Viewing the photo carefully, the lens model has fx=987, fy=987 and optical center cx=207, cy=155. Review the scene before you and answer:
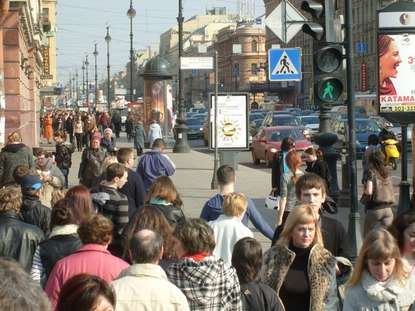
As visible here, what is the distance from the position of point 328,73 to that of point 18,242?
15.2 ft

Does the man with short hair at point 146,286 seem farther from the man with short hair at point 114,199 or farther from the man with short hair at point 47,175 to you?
the man with short hair at point 47,175

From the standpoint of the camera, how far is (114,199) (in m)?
9.03

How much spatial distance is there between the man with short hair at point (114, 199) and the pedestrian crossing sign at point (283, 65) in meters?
7.71

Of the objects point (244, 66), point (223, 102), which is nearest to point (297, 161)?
point (223, 102)

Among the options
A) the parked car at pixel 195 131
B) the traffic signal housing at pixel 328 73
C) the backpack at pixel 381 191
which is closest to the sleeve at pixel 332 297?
the traffic signal housing at pixel 328 73

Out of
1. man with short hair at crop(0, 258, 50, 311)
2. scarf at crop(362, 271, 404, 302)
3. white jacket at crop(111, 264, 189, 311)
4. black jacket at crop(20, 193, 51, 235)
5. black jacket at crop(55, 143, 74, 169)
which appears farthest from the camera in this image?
black jacket at crop(55, 143, 74, 169)

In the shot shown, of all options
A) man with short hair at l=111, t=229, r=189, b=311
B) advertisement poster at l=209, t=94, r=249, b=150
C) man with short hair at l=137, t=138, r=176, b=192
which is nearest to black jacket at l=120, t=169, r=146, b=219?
man with short hair at l=137, t=138, r=176, b=192

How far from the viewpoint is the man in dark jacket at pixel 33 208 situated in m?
8.52

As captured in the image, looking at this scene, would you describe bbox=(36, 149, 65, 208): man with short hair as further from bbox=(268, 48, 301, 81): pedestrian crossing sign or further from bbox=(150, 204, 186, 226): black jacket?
bbox=(268, 48, 301, 81): pedestrian crossing sign

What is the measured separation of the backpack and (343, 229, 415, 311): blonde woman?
226 inches

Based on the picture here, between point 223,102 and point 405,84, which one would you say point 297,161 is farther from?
point 223,102

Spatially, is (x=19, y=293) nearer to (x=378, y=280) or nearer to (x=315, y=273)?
(x=378, y=280)

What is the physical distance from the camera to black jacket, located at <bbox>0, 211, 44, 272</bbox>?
23.9 ft

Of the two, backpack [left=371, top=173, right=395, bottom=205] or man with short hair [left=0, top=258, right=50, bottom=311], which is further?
backpack [left=371, top=173, right=395, bottom=205]
